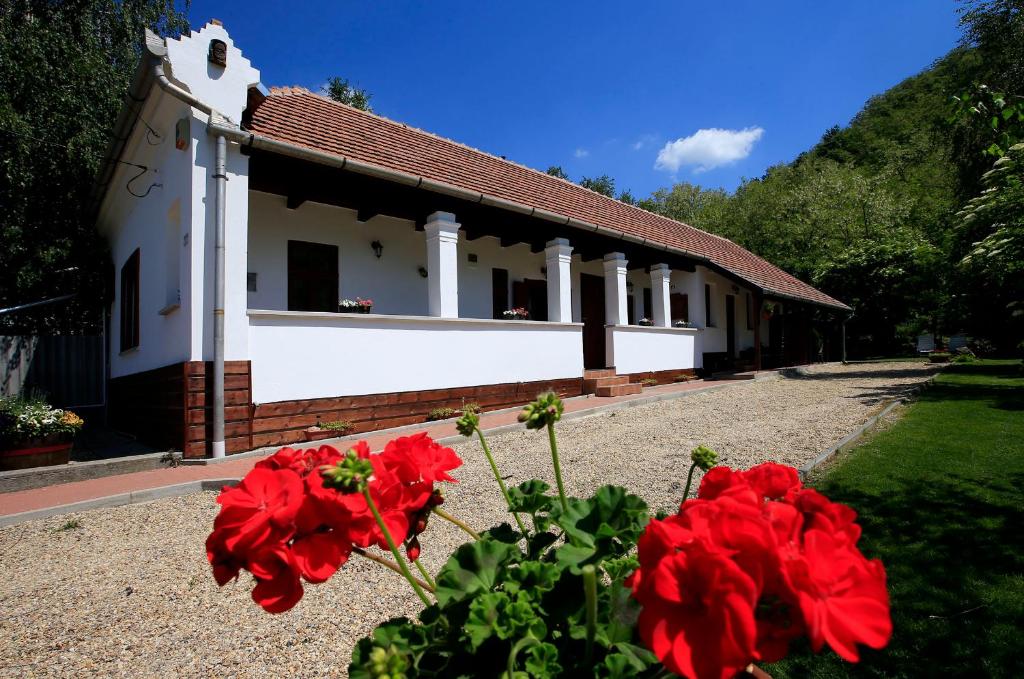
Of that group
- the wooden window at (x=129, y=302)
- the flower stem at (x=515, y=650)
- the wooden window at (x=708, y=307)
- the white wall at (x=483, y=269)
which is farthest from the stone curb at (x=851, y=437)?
the wooden window at (x=129, y=302)

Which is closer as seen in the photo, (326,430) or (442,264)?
(326,430)

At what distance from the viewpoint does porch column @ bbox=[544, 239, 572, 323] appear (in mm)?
9992

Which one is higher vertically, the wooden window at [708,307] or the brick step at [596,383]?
the wooden window at [708,307]

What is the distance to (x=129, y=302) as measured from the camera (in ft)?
31.7

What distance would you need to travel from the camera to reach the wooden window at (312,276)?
810cm

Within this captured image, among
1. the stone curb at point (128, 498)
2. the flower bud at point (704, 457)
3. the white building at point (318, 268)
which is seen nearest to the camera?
the flower bud at point (704, 457)

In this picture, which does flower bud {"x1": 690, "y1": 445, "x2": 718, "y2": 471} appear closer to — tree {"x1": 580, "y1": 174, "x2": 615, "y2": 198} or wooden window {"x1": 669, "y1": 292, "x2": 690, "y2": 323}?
wooden window {"x1": 669, "y1": 292, "x2": 690, "y2": 323}

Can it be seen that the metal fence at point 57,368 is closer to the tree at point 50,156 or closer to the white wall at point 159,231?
the tree at point 50,156

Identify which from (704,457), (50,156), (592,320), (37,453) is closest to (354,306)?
(37,453)

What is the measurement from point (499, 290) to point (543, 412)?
10.1m

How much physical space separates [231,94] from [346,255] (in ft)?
9.63

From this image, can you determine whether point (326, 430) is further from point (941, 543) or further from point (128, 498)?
point (941, 543)

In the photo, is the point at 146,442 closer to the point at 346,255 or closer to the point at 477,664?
the point at 346,255

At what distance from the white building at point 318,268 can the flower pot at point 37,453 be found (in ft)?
3.14
